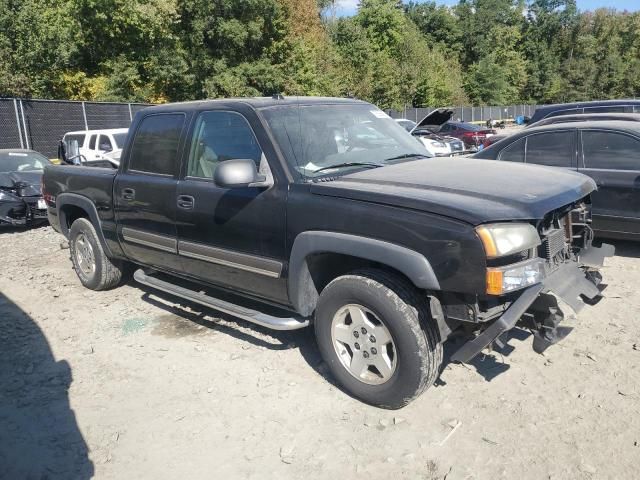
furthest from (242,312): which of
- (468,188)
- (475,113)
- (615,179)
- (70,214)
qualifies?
(475,113)

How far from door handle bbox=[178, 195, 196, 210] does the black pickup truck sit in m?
0.01

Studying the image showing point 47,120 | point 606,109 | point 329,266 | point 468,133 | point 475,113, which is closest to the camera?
point 329,266

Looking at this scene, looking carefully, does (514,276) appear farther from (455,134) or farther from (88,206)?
(455,134)

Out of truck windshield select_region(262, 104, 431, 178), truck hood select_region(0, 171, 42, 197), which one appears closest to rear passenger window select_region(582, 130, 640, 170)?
truck windshield select_region(262, 104, 431, 178)

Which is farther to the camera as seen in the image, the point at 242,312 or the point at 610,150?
the point at 610,150

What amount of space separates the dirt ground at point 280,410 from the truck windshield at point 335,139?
152 cm

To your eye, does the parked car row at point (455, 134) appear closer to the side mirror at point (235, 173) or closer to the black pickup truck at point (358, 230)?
the black pickup truck at point (358, 230)

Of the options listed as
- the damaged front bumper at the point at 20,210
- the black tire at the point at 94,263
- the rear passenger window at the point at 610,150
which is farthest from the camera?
the damaged front bumper at the point at 20,210

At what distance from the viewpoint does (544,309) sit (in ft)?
10.4

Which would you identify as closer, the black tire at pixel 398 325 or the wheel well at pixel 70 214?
the black tire at pixel 398 325

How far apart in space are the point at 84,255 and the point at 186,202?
2333mm

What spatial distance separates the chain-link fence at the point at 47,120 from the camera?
1777 centimetres

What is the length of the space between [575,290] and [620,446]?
34.6 inches

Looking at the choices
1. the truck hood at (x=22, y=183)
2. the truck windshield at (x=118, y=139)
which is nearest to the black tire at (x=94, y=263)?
the truck hood at (x=22, y=183)
